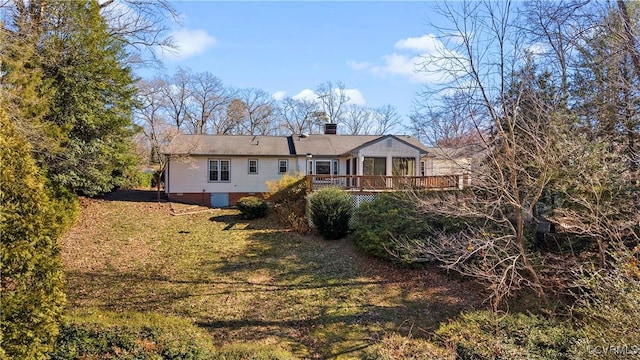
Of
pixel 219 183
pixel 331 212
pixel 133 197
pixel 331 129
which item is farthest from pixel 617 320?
pixel 331 129

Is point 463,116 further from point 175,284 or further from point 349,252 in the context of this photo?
point 175,284

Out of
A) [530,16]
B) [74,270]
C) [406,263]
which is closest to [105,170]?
[74,270]

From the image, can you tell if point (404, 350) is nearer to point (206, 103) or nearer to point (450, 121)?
point (450, 121)

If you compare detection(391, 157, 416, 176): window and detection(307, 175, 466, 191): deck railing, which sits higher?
detection(391, 157, 416, 176): window

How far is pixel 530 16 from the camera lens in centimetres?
998

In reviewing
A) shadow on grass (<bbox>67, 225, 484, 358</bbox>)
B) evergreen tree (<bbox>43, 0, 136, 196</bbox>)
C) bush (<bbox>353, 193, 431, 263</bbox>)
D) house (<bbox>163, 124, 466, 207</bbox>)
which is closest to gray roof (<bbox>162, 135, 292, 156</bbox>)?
house (<bbox>163, 124, 466, 207</bbox>)

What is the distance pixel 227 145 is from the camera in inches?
837

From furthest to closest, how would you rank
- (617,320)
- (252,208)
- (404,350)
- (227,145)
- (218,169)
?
(227,145) < (218,169) < (252,208) < (404,350) < (617,320)

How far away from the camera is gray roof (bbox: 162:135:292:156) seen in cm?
1980

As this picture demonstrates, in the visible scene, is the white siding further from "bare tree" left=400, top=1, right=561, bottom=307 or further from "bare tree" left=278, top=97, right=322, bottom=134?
"bare tree" left=278, top=97, right=322, bottom=134

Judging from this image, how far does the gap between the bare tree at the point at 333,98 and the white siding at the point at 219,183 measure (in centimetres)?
2291

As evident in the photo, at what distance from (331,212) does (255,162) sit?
31.5 feet

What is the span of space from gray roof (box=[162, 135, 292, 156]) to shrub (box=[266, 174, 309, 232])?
195 inches

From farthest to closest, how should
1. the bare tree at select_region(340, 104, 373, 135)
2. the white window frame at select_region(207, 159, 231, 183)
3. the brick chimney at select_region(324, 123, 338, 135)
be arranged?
the bare tree at select_region(340, 104, 373, 135) → the brick chimney at select_region(324, 123, 338, 135) → the white window frame at select_region(207, 159, 231, 183)
